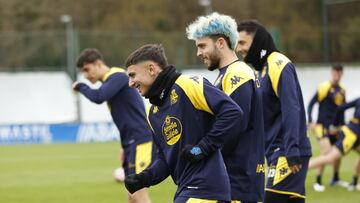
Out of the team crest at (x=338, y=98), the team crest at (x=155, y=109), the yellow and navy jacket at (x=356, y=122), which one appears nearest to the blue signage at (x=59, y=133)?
the team crest at (x=338, y=98)

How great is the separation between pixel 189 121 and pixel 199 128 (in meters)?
0.09

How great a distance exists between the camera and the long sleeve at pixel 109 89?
916 cm

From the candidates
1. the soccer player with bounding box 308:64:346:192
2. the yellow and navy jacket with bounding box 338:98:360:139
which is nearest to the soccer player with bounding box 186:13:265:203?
the yellow and navy jacket with bounding box 338:98:360:139

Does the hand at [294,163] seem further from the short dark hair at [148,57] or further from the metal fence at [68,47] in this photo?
the metal fence at [68,47]

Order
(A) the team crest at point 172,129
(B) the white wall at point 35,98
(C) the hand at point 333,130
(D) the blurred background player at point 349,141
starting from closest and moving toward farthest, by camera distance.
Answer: (A) the team crest at point 172,129 < (D) the blurred background player at point 349,141 < (C) the hand at point 333,130 < (B) the white wall at point 35,98

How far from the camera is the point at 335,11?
1670 inches

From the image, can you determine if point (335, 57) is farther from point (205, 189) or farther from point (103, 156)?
point (205, 189)

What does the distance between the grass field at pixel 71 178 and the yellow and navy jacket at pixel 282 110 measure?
4.94 metres

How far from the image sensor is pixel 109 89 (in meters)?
9.17

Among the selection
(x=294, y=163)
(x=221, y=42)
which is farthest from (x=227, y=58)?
(x=294, y=163)

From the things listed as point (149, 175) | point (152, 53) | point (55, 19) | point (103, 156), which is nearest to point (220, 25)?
point (152, 53)

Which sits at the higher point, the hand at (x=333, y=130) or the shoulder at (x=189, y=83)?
the shoulder at (x=189, y=83)

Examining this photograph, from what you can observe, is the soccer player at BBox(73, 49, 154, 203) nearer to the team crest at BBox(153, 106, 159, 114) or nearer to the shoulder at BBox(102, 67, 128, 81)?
the shoulder at BBox(102, 67, 128, 81)

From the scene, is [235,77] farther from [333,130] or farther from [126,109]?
[333,130]
